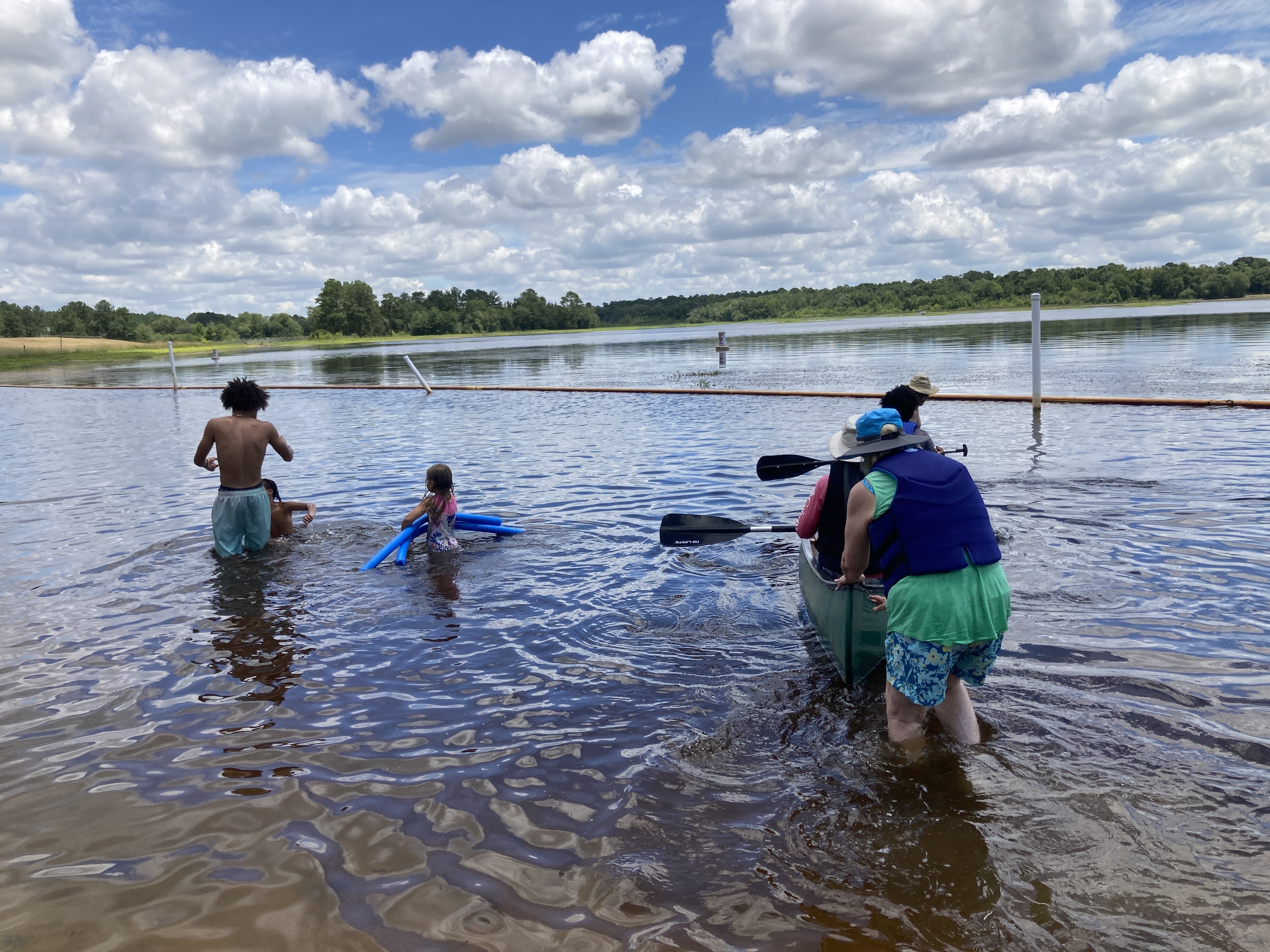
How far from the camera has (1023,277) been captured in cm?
11662

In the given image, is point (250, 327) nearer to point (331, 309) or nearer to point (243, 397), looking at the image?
point (331, 309)

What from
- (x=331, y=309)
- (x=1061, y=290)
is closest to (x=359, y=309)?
(x=331, y=309)

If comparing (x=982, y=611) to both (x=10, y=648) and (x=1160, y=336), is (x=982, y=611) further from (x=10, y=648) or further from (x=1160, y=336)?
(x=1160, y=336)

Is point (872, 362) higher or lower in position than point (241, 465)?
higher

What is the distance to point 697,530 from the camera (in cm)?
782

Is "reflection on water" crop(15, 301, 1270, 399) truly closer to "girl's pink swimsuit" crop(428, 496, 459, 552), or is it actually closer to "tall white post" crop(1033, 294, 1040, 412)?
"tall white post" crop(1033, 294, 1040, 412)

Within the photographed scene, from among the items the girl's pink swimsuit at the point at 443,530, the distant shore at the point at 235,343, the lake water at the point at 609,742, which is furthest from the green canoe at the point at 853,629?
the distant shore at the point at 235,343

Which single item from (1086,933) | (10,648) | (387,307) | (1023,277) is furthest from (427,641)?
(387,307)

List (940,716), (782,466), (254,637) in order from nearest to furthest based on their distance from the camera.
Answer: (940,716)
(254,637)
(782,466)

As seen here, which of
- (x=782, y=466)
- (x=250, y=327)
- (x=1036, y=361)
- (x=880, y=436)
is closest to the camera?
(x=880, y=436)

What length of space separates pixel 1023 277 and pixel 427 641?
417 ft

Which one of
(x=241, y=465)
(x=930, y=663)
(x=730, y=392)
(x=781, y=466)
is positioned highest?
(x=730, y=392)

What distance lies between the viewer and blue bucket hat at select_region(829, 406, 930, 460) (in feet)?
13.6

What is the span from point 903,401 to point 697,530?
3.15 meters
